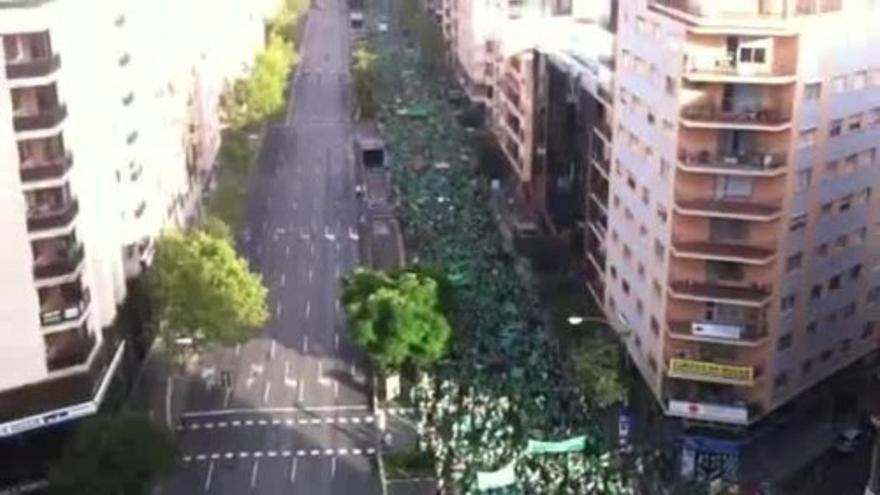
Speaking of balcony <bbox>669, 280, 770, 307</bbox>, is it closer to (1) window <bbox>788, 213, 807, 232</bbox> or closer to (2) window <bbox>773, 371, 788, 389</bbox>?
(1) window <bbox>788, 213, 807, 232</bbox>

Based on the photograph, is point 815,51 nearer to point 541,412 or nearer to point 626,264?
A: point 626,264

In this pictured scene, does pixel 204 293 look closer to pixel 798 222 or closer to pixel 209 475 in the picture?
pixel 209 475

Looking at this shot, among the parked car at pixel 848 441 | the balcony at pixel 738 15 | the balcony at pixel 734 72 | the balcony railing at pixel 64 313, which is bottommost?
the parked car at pixel 848 441

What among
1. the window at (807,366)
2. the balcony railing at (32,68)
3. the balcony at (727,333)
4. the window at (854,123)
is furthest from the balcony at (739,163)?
the balcony railing at (32,68)

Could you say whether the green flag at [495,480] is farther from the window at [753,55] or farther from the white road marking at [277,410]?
the window at [753,55]

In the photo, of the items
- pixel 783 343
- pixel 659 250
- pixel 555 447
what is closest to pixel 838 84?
pixel 659 250

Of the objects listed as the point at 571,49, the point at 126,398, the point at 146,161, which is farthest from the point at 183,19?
the point at 126,398
